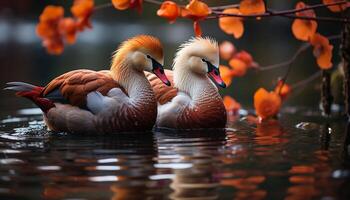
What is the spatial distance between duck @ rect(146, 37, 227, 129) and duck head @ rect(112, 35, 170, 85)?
1.49ft

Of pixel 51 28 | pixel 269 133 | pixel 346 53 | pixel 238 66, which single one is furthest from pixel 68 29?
pixel 346 53

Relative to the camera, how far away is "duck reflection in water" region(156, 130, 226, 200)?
574cm

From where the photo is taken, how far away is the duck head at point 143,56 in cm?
906

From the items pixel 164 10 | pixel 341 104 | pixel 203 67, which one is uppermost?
pixel 164 10

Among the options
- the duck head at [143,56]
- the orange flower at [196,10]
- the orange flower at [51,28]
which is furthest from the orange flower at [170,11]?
the duck head at [143,56]

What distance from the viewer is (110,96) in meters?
8.77

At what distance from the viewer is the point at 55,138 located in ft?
28.0

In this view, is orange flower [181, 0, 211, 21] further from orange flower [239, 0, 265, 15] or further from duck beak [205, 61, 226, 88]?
duck beak [205, 61, 226, 88]

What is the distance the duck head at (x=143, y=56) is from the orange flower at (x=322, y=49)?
223 centimetres

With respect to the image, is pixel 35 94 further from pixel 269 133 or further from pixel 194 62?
pixel 269 133

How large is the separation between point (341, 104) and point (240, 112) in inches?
70.5

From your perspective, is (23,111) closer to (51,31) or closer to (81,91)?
(81,91)

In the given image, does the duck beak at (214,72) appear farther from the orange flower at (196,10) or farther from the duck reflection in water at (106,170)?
the orange flower at (196,10)

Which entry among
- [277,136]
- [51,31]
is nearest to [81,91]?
[277,136]
